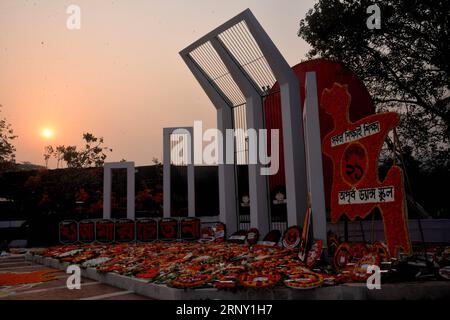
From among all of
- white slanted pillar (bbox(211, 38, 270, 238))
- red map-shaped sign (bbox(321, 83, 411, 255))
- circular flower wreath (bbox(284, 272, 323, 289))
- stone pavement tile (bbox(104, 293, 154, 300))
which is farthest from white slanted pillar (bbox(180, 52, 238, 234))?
circular flower wreath (bbox(284, 272, 323, 289))

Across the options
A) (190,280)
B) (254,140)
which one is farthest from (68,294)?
(254,140)

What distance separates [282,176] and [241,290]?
10536 mm

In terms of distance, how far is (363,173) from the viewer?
27.3 ft

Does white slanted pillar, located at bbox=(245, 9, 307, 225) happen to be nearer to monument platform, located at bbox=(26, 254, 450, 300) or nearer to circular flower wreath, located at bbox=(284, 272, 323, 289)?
circular flower wreath, located at bbox=(284, 272, 323, 289)

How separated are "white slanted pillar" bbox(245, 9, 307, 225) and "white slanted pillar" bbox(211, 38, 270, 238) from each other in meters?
1.58

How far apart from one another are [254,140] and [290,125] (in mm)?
2106

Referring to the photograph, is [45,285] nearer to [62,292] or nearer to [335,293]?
[62,292]

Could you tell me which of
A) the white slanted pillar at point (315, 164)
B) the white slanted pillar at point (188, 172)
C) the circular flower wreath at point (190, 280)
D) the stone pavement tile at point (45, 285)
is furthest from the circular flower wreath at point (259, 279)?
the white slanted pillar at point (188, 172)

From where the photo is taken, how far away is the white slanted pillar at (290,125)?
12695mm

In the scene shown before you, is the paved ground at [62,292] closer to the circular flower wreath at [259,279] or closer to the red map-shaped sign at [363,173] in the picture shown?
the circular flower wreath at [259,279]

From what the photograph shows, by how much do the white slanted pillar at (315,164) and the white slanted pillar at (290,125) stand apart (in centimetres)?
249

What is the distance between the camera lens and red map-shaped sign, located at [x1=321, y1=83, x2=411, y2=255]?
7.36 metres

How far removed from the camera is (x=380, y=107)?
17875mm
